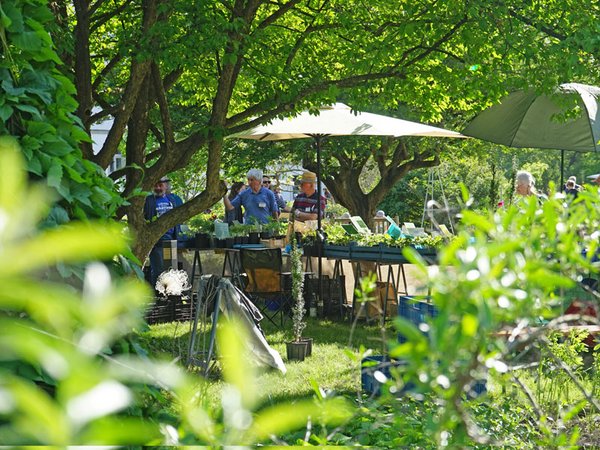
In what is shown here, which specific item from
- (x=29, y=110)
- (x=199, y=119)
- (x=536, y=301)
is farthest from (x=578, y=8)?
(x=199, y=119)

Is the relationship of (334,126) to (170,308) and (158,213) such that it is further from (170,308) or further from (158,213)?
(170,308)

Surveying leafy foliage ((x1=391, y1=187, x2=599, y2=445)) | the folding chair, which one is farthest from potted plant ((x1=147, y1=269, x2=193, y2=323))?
leafy foliage ((x1=391, y1=187, x2=599, y2=445))

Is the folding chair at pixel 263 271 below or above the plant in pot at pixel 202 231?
below

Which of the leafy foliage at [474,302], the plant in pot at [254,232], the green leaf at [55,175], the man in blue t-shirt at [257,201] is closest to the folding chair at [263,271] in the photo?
the plant in pot at [254,232]

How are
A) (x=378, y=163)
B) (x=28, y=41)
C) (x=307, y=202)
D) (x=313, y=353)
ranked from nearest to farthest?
(x=28, y=41) < (x=313, y=353) < (x=307, y=202) < (x=378, y=163)

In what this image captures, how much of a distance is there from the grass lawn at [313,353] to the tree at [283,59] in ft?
5.15

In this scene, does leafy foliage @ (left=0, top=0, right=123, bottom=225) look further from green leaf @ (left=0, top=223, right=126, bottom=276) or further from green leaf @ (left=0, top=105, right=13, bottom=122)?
green leaf @ (left=0, top=223, right=126, bottom=276)

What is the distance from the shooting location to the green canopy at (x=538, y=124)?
10.9 m

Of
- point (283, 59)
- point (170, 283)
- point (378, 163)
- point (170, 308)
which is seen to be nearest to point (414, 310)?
point (283, 59)

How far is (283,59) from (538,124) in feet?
15.1

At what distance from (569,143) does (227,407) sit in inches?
437

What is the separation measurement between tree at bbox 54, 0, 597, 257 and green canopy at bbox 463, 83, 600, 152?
2.55 metres

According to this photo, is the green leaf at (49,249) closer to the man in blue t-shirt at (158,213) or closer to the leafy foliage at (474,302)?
the leafy foliage at (474,302)

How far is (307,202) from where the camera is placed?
520 inches
